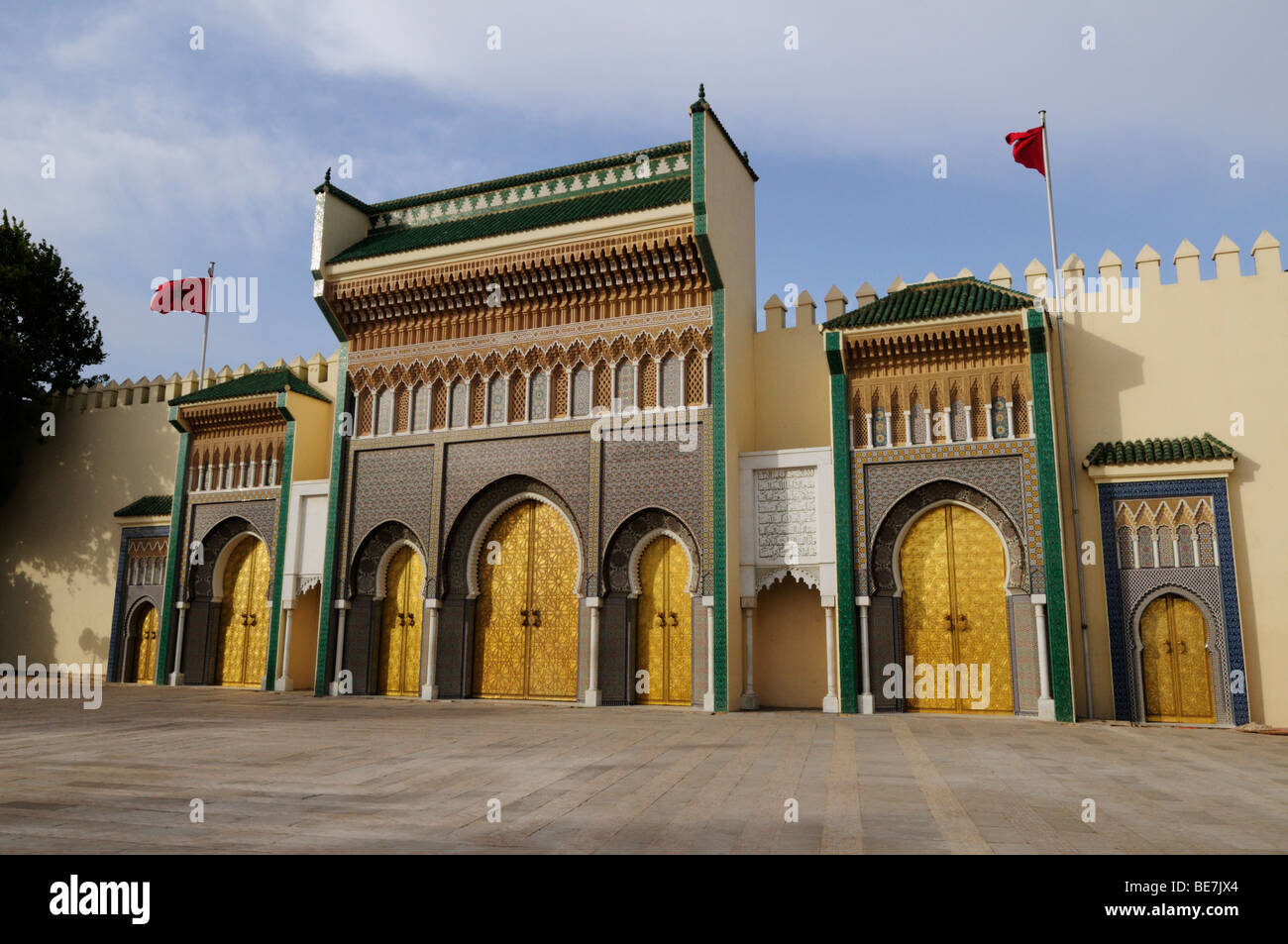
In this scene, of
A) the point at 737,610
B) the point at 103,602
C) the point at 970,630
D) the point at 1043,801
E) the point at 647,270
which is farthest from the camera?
the point at 103,602

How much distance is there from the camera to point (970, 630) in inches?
501

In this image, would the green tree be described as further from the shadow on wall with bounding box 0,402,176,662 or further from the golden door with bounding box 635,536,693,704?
the golden door with bounding box 635,536,693,704

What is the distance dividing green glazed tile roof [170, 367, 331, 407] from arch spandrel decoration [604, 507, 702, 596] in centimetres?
740

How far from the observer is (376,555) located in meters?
16.0

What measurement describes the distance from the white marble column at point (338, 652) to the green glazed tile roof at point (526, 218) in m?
6.34

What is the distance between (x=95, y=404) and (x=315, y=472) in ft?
23.6

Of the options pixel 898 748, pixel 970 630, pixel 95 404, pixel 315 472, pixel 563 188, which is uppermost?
pixel 563 188

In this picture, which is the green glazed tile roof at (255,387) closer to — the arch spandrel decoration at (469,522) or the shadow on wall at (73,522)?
the shadow on wall at (73,522)

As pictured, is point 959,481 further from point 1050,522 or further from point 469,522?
point 469,522

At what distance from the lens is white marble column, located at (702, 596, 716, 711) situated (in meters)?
13.0

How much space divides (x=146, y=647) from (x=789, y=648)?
43.5ft

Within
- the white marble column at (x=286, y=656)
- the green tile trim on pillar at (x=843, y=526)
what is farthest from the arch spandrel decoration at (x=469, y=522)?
the green tile trim on pillar at (x=843, y=526)

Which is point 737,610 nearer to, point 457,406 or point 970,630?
point 970,630
